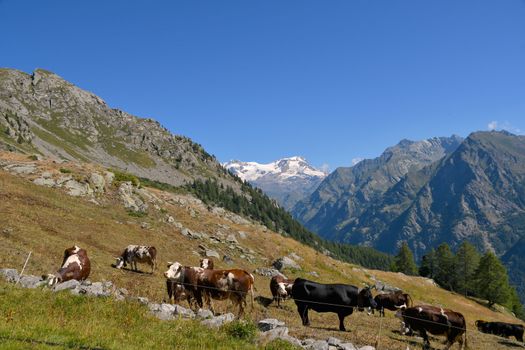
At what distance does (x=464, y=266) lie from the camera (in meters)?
107

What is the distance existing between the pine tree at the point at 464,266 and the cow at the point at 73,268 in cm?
11049

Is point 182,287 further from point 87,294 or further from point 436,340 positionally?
point 436,340

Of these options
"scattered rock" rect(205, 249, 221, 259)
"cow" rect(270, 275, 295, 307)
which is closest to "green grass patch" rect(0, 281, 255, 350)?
"cow" rect(270, 275, 295, 307)

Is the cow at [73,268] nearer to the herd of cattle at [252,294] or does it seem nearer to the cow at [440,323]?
the herd of cattle at [252,294]

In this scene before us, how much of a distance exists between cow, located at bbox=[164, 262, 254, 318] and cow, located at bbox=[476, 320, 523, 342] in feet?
92.3

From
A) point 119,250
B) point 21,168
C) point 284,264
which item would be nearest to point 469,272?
point 284,264

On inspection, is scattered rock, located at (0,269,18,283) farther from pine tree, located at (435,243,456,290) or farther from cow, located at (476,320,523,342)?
pine tree, located at (435,243,456,290)

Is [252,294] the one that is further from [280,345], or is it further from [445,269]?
[445,269]

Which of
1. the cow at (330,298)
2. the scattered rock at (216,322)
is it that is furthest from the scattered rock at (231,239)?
the scattered rock at (216,322)

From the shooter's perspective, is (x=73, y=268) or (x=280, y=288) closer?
(x=73, y=268)

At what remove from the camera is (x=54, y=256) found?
24.4 m

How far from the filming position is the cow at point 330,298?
2053 centimetres

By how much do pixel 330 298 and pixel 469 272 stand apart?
10385cm

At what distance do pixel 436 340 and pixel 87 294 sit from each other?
19962 millimetres
